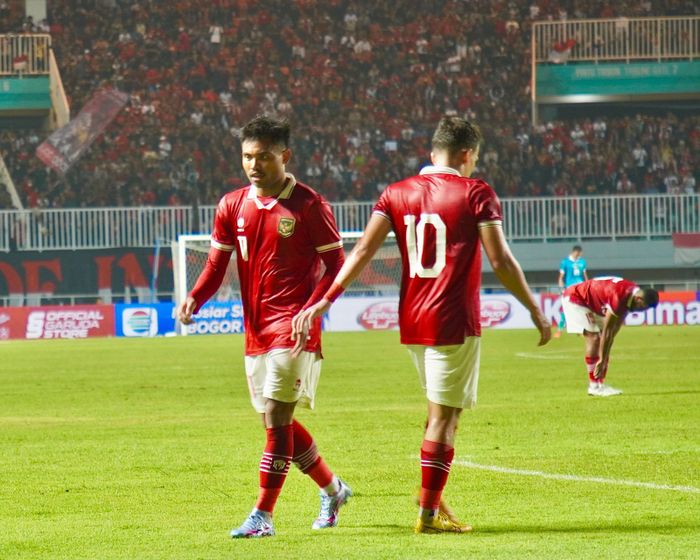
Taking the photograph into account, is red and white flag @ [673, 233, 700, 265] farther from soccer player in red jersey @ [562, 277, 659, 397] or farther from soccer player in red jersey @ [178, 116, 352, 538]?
soccer player in red jersey @ [178, 116, 352, 538]

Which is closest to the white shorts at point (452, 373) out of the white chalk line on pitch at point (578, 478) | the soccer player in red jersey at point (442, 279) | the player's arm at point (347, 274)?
the soccer player in red jersey at point (442, 279)

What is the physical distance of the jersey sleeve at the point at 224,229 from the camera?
714 centimetres

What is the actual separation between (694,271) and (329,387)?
2416cm

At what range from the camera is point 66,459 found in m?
11.0

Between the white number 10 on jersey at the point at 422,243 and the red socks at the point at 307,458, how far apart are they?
1151mm

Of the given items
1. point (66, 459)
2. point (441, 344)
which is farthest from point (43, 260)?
point (441, 344)

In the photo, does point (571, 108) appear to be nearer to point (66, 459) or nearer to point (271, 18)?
point (271, 18)

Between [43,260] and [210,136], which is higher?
[210,136]

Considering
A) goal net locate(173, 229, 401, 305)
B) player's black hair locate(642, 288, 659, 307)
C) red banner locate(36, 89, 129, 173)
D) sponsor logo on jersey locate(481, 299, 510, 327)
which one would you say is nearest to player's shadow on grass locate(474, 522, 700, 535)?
player's black hair locate(642, 288, 659, 307)

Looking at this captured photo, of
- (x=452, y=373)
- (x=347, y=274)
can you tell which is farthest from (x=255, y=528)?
(x=347, y=274)

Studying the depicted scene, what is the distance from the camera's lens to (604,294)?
53.3 feet

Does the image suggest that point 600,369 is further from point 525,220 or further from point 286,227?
point 525,220

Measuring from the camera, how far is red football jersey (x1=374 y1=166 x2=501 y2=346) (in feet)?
22.0

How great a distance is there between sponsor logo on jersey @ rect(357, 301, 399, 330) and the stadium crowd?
5456mm
